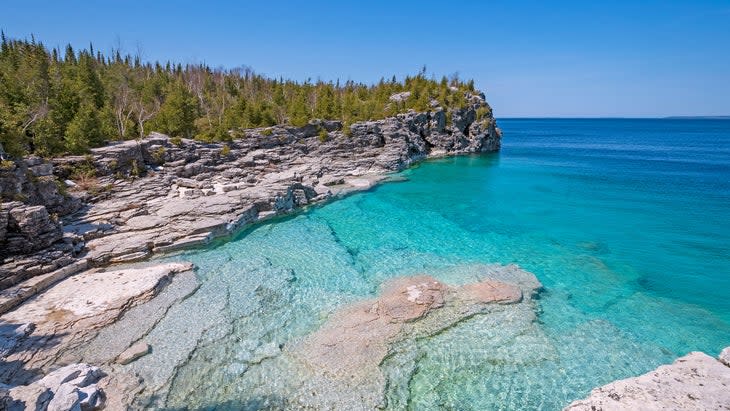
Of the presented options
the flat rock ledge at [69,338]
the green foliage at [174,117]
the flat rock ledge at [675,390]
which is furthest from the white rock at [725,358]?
the green foliage at [174,117]

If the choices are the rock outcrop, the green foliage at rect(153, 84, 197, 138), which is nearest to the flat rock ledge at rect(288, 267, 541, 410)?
the rock outcrop

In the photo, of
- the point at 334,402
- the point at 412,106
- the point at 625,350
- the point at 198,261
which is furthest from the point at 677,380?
the point at 412,106

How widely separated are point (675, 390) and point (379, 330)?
30.7ft

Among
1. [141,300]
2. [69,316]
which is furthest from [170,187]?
[69,316]

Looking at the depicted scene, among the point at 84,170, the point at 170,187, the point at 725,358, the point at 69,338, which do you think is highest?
the point at 84,170

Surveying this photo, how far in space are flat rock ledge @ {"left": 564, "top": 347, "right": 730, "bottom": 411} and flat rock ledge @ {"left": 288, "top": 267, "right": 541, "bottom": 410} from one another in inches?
249

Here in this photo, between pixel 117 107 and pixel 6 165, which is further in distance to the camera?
pixel 117 107

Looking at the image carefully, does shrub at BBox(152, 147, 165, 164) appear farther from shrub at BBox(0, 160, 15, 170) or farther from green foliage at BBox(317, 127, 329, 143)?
green foliage at BBox(317, 127, 329, 143)

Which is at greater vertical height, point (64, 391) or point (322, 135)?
point (322, 135)

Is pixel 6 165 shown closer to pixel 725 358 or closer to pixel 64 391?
pixel 64 391

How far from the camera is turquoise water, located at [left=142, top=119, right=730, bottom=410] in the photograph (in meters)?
12.0

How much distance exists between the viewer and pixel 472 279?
19.0 meters

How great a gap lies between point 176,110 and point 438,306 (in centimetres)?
3918

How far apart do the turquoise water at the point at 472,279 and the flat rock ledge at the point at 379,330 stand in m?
0.66
